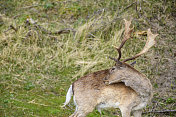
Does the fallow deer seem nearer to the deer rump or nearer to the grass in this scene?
the deer rump

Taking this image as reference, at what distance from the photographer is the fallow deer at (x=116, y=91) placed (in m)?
4.62

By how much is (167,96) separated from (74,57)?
105 inches

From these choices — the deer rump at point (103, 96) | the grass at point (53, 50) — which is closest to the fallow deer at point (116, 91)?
the deer rump at point (103, 96)

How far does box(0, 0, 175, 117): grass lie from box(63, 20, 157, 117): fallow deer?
1186mm

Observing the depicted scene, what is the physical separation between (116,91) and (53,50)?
3793mm

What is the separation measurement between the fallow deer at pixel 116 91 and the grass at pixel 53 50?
119cm

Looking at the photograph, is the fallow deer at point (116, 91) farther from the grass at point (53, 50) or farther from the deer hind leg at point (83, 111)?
the grass at point (53, 50)

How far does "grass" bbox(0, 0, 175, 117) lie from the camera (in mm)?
6258

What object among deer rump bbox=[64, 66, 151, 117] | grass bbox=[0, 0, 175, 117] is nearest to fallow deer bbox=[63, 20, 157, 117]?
deer rump bbox=[64, 66, 151, 117]

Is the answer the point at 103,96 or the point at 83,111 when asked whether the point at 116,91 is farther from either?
the point at 83,111

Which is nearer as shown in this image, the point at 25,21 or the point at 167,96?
the point at 167,96

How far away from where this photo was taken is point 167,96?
6.47 meters

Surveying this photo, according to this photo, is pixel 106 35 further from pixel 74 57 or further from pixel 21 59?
pixel 21 59

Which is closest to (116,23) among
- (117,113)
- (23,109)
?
(117,113)
